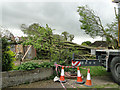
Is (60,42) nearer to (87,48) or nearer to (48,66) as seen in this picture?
(48,66)

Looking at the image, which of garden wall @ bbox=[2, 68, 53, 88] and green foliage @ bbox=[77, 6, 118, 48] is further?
green foliage @ bbox=[77, 6, 118, 48]

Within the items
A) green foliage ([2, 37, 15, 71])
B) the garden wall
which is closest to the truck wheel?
the garden wall

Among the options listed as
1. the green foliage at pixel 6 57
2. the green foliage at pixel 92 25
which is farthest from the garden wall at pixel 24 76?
the green foliage at pixel 92 25

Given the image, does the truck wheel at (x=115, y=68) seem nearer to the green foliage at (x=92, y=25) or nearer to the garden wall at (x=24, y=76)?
the garden wall at (x=24, y=76)

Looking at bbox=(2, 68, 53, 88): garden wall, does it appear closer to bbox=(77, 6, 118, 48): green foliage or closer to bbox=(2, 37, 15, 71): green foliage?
bbox=(2, 37, 15, 71): green foliage

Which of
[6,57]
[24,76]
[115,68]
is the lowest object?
[24,76]

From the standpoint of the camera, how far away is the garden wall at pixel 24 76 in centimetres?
469

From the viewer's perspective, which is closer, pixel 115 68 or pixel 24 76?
pixel 24 76

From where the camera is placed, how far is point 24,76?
5.14 m

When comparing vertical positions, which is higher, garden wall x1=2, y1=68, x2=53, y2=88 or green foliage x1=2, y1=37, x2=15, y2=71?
green foliage x1=2, y1=37, x2=15, y2=71

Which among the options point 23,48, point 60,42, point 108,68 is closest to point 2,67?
point 60,42

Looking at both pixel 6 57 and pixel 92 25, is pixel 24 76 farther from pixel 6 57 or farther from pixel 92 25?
pixel 92 25

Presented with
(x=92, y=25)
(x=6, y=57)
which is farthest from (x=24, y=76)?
(x=92, y=25)

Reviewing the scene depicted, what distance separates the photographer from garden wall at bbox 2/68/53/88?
15.4 feet
